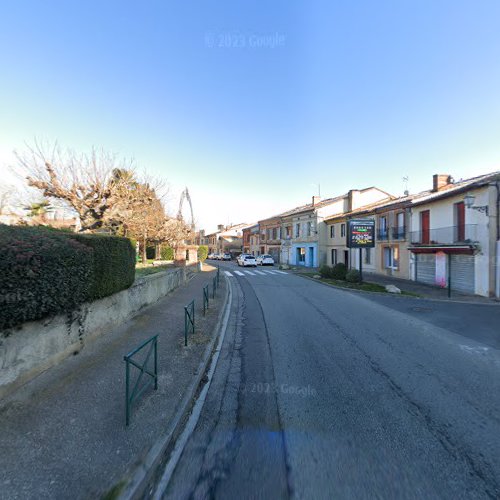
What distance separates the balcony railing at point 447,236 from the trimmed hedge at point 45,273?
52.8ft

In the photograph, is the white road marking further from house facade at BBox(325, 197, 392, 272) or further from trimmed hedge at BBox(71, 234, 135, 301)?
house facade at BBox(325, 197, 392, 272)

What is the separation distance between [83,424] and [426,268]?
18.8 metres

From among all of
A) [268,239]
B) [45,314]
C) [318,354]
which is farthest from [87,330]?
[268,239]

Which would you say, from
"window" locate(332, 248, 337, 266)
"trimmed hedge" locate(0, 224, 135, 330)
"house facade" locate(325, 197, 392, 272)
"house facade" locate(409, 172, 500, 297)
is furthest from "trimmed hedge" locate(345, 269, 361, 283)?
"trimmed hedge" locate(0, 224, 135, 330)

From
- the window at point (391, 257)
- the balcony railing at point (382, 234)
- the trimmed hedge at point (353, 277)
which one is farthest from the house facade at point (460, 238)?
the trimmed hedge at point (353, 277)

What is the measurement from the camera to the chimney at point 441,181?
62.6ft

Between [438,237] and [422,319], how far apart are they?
9677mm

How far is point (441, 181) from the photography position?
19.1 m

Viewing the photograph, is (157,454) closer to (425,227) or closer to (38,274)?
(38,274)

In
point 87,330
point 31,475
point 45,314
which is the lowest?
point 31,475

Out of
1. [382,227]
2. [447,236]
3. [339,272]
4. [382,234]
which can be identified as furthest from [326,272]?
[447,236]

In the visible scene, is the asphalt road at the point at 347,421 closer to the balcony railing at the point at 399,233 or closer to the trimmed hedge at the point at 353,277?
the trimmed hedge at the point at 353,277

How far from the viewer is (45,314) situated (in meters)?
4.04

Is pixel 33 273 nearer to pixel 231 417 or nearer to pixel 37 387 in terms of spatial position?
pixel 37 387
